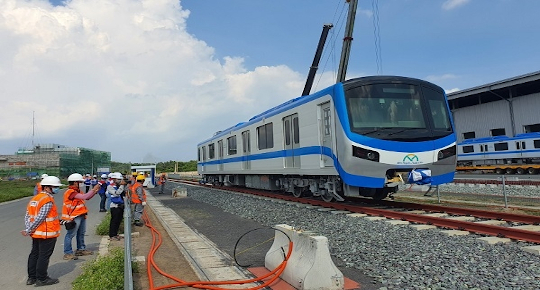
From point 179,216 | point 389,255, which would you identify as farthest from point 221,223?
point 389,255

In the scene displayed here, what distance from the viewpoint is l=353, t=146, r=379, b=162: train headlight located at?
381 inches

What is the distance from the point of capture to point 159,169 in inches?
3216

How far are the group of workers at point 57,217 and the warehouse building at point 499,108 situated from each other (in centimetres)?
3183

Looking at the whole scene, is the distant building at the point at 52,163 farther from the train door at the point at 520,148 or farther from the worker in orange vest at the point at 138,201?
the train door at the point at 520,148

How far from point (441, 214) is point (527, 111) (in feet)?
98.4

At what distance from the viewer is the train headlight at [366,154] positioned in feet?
31.8

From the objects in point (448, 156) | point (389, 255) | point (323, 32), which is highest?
point (323, 32)

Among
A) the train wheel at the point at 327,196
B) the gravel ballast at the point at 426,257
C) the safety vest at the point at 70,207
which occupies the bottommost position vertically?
the gravel ballast at the point at 426,257

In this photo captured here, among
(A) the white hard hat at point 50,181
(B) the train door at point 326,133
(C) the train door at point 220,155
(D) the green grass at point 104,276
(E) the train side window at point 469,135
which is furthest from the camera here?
(E) the train side window at point 469,135

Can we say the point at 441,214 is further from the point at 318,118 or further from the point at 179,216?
the point at 179,216

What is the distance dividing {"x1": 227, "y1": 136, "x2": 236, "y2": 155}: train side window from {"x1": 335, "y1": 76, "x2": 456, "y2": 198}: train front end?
33.8 feet

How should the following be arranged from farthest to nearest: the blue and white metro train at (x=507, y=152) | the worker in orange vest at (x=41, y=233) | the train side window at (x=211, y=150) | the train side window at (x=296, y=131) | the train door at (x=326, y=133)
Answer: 1. the blue and white metro train at (x=507, y=152)
2. the train side window at (x=211, y=150)
3. the train side window at (x=296, y=131)
4. the train door at (x=326, y=133)
5. the worker in orange vest at (x=41, y=233)

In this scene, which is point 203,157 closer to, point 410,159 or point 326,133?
point 326,133

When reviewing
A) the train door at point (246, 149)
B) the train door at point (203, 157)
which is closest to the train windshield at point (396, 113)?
the train door at point (246, 149)
